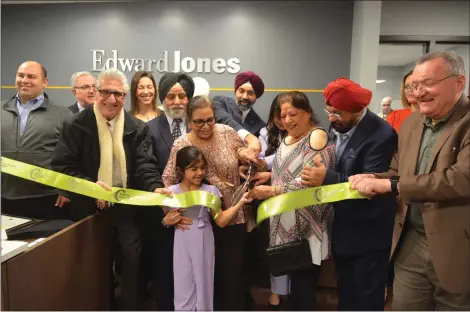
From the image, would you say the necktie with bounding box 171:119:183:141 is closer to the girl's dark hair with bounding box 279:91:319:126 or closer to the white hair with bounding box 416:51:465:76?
the girl's dark hair with bounding box 279:91:319:126

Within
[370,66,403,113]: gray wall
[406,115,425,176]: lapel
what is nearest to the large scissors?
[406,115,425,176]: lapel

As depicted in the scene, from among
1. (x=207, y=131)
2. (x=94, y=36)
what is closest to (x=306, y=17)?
(x=94, y=36)

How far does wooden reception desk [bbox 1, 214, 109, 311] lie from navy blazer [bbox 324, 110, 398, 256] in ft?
5.14

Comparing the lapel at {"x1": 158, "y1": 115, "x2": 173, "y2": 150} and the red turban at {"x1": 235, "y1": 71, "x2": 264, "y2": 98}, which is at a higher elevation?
the red turban at {"x1": 235, "y1": 71, "x2": 264, "y2": 98}

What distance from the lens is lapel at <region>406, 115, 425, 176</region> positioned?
175 cm

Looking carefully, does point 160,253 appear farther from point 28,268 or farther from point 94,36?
point 94,36

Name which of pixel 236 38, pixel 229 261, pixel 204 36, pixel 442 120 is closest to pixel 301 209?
pixel 229 261

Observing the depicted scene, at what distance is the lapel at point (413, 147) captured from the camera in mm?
1746

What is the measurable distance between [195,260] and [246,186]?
0.59 meters

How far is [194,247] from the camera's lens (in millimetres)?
2305

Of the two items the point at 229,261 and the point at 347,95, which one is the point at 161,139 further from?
the point at 347,95

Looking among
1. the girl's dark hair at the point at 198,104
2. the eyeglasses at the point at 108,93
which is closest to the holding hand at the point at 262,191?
the girl's dark hair at the point at 198,104

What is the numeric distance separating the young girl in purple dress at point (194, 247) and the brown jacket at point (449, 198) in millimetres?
1048

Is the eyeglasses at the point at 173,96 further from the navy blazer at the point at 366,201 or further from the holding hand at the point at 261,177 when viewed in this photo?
the navy blazer at the point at 366,201
